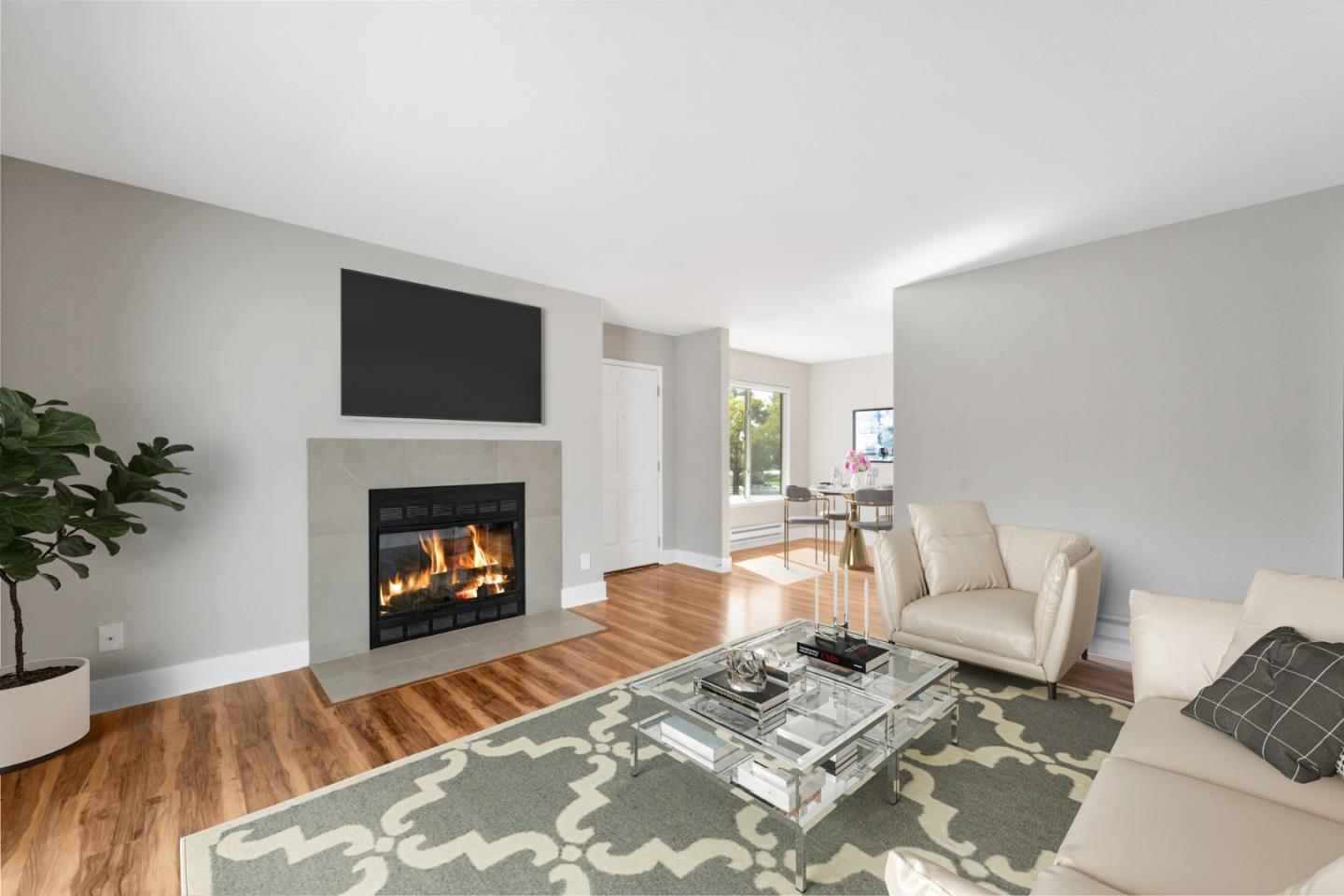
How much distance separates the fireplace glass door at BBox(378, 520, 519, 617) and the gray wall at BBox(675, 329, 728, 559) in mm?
2250

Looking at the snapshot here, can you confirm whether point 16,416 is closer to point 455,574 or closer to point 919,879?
point 455,574

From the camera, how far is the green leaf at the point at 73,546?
2.28m

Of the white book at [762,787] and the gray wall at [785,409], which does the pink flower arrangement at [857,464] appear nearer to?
the gray wall at [785,409]

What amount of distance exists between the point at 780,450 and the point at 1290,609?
611 centimetres

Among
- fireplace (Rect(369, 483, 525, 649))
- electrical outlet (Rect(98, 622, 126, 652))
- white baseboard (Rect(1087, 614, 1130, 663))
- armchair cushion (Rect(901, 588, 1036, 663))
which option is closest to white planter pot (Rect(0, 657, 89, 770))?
electrical outlet (Rect(98, 622, 126, 652))

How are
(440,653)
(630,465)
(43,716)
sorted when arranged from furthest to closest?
(630,465) → (440,653) → (43,716)

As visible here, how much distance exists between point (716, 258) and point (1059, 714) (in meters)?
3.23

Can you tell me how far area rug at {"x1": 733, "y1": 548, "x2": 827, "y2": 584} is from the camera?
215 inches

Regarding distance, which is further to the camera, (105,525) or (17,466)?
(105,525)

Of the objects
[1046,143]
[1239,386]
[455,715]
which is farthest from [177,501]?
[1239,386]

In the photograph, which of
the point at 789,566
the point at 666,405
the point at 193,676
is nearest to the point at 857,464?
the point at 789,566

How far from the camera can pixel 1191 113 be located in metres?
2.19

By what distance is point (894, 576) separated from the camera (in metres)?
3.11

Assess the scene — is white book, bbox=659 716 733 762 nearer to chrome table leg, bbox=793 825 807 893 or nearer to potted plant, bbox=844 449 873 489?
chrome table leg, bbox=793 825 807 893
